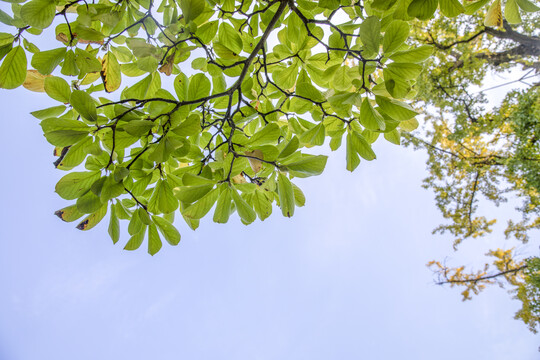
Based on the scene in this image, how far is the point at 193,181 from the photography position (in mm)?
776

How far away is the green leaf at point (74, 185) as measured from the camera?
0.88m

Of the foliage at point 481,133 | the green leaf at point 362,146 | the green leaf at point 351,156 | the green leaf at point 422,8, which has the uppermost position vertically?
the foliage at point 481,133

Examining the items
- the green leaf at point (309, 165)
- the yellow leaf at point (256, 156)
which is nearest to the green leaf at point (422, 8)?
the green leaf at point (309, 165)

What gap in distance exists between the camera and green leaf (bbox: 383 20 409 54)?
778 millimetres

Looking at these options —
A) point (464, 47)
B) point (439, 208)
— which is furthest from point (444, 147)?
point (464, 47)

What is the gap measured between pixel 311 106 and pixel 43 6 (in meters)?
0.87

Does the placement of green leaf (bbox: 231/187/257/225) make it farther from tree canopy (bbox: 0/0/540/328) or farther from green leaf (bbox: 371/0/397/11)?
green leaf (bbox: 371/0/397/11)

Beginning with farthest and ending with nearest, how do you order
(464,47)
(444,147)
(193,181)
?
1. (444,147)
2. (464,47)
3. (193,181)

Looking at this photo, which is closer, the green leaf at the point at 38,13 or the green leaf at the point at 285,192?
the green leaf at the point at 38,13

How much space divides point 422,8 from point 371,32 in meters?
0.17

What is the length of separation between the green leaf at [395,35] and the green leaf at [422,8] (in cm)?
5

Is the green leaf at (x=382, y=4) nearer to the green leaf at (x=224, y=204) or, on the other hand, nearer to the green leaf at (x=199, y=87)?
the green leaf at (x=199, y=87)

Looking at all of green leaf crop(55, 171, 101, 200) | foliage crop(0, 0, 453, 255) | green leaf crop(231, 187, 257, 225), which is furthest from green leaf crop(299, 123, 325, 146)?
green leaf crop(55, 171, 101, 200)

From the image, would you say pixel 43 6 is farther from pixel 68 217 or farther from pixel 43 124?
pixel 68 217
